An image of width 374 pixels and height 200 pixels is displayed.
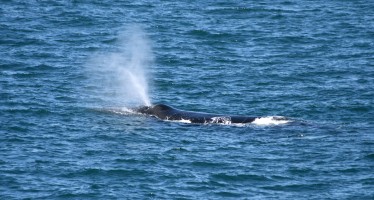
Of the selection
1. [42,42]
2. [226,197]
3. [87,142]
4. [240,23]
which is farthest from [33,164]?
[240,23]

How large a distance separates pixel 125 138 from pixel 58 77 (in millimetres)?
14621

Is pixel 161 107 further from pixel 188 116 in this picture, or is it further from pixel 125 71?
pixel 125 71

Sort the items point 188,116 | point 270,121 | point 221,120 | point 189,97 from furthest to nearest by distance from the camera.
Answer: point 189,97 → point 188,116 → point 221,120 → point 270,121

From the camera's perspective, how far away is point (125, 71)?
59.8 meters

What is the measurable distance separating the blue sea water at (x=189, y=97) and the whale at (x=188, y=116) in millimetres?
780

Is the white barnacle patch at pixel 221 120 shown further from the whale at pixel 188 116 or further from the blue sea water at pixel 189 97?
the blue sea water at pixel 189 97

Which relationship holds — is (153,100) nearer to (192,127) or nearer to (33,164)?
(192,127)

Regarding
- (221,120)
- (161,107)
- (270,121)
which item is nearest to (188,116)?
(161,107)

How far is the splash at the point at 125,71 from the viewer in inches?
2092

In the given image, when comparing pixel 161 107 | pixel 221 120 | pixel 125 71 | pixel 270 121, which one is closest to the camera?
pixel 270 121

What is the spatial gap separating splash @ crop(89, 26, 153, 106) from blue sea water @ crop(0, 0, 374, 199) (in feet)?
0.58

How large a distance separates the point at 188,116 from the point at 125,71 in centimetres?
1418

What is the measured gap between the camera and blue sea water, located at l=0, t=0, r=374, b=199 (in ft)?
122

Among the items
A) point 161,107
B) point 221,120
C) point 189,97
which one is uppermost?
point 161,107
